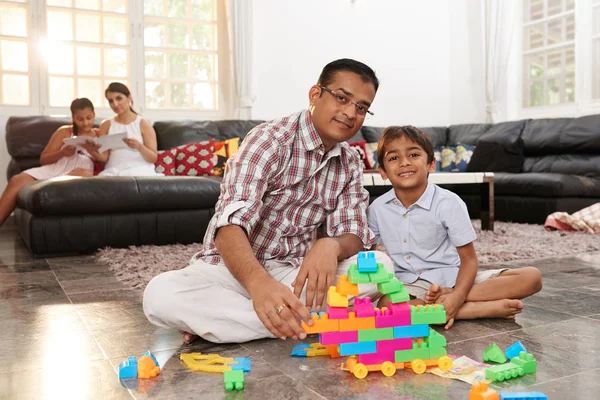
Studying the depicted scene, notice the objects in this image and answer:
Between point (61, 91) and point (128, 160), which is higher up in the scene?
point (61, 91)

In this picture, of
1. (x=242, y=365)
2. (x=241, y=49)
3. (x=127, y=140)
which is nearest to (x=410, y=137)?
(x=242, y=365)

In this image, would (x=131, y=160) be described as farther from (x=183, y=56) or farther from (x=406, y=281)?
(x=406, y=281)

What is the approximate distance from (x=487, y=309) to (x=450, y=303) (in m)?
0.16

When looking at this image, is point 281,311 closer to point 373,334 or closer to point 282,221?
point 373,334

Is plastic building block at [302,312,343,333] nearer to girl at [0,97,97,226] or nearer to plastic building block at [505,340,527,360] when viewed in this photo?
plastic building block at [505,340,527,360]

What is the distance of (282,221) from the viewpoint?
1.69 metres

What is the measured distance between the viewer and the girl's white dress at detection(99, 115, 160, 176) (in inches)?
152

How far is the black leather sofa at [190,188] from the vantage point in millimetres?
3220

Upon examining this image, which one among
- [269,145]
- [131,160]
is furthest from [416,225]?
[131,160]

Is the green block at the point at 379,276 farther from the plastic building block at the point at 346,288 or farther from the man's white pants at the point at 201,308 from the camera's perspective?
the man's white pants at the point at 201,308

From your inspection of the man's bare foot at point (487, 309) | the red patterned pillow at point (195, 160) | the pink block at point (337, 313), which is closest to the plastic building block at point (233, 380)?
the pink block at point (337, 313)

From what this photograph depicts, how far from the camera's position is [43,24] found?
16.0ft

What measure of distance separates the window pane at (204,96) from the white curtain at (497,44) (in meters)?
2.92

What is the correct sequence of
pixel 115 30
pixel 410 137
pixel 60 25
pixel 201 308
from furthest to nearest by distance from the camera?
pixel 115 30
pixel 60 25
pixel 410 137
pixel 201 308
